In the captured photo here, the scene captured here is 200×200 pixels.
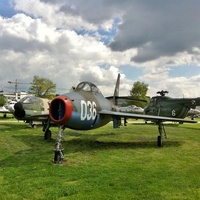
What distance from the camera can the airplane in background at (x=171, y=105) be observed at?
24684 millimetres

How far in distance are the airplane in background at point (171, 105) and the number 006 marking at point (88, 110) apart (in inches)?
625

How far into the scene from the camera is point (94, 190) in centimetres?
532

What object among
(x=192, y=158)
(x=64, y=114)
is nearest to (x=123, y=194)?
(x=64, y=114)

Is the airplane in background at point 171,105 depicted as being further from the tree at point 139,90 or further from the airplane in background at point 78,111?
the tree at point 139,90

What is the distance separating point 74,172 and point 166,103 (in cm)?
2114

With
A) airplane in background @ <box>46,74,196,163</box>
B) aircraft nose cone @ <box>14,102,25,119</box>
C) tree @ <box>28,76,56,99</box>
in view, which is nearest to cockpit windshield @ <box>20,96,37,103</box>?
aircraft nose cone @ <box>14,102,25,119</box>

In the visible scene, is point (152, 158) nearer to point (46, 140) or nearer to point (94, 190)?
point (94, 190)

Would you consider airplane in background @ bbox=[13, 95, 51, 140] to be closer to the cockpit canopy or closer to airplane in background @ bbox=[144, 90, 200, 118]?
the cockpit canopy

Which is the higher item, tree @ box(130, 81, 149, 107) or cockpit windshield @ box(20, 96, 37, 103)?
tree @ box(130, 81, 149, 107)

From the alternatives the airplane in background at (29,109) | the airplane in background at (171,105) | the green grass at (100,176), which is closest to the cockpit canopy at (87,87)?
the green grass at (100,176)

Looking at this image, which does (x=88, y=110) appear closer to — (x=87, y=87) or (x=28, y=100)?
(x=87, y=87)

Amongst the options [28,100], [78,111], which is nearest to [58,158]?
[78,111]

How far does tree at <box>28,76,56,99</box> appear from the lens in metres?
68.0

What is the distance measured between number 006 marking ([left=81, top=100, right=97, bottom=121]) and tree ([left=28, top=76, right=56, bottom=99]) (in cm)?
5882
